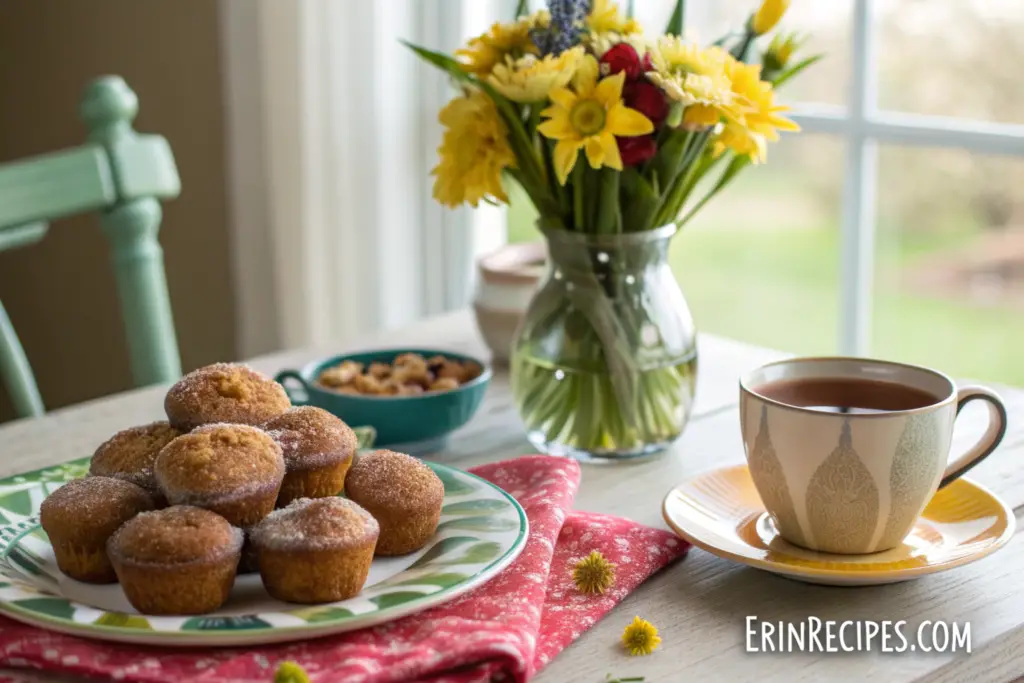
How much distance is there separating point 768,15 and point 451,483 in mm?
439

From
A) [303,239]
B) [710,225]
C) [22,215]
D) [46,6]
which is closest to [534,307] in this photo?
→ [22,215]

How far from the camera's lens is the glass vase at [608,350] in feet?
3.25

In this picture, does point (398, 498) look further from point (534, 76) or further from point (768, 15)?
point (768, 15)

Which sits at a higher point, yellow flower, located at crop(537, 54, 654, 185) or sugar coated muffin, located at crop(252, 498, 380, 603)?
yellow flower, located at crop(537, 54, 654, 185)

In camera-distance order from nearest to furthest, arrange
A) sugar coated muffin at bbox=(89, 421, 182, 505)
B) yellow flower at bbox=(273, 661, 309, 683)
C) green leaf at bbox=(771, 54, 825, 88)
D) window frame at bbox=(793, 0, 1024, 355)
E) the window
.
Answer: yellow flower at bbox=(273, 661, 309, 683) → sugar coated muffin at bbox=(89, 421, 182, 505) → green leaf at bbox=(771, 54, 825, 88) → window frame at bbox=(793, 0, 1024, 355) → the window

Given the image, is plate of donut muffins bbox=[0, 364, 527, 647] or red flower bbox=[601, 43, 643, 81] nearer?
plate of donut muffins bbox=[0, 364, 527, 647]

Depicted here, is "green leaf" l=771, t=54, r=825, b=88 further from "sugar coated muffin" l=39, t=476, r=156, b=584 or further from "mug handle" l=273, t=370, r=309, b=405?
"sugar coated muffin" l=39, t=476, r=156, b=584

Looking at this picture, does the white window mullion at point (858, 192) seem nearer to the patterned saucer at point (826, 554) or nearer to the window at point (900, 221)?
the patterned saucer at point (826, 554)

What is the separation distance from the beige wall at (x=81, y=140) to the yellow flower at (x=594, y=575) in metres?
2.05

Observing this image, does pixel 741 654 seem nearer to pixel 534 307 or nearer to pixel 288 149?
pixel 534 307

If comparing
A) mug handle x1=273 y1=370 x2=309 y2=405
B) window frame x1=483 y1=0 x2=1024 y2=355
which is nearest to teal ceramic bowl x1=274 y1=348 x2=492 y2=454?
mug handle x1=273 y1=370 x2=309 y2=405

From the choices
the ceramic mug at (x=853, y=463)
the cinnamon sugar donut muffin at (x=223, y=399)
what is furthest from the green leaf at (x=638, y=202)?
the cinnamon sugar donut muffin at (x=223, y=399)

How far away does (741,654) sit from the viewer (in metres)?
0.69

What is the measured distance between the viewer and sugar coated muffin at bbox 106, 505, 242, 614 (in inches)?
25.1
